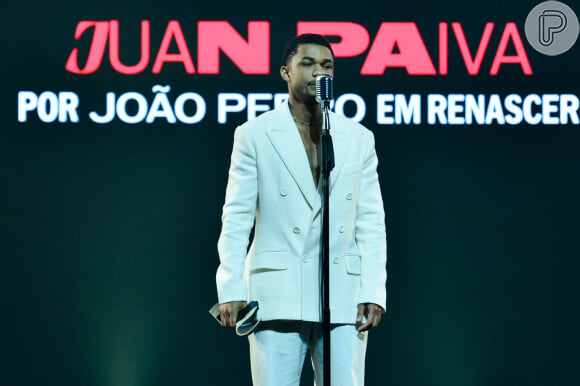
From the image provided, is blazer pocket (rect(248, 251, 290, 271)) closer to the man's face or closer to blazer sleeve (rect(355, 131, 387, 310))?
blazer sleeve (rect(355, 131, 387, 310))

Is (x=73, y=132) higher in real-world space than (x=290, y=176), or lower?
higher

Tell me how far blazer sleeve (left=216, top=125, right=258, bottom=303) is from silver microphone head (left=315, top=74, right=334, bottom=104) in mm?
327

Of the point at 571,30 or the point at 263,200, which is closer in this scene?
the point at 263,200

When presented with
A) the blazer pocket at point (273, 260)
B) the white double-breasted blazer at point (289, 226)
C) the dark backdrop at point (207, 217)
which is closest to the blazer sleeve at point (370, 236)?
the white double-breasted blazer at point (289, 226)

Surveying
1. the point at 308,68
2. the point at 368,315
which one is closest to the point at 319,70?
the point at 308,68

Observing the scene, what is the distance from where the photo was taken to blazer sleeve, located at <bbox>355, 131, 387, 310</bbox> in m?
2.87

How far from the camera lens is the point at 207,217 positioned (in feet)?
16.2

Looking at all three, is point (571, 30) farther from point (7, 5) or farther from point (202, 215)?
point (7, 5)

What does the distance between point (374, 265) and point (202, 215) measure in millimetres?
2189

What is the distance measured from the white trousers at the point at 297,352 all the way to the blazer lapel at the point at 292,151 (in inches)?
15.3

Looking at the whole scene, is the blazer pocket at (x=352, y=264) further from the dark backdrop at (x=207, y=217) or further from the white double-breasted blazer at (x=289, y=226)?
the dark backdrop at (x=207, y=217)

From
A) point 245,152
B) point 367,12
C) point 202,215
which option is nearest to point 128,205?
point 202,215

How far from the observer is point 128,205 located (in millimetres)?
4938

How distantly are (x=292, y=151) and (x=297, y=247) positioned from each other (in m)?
0.30
